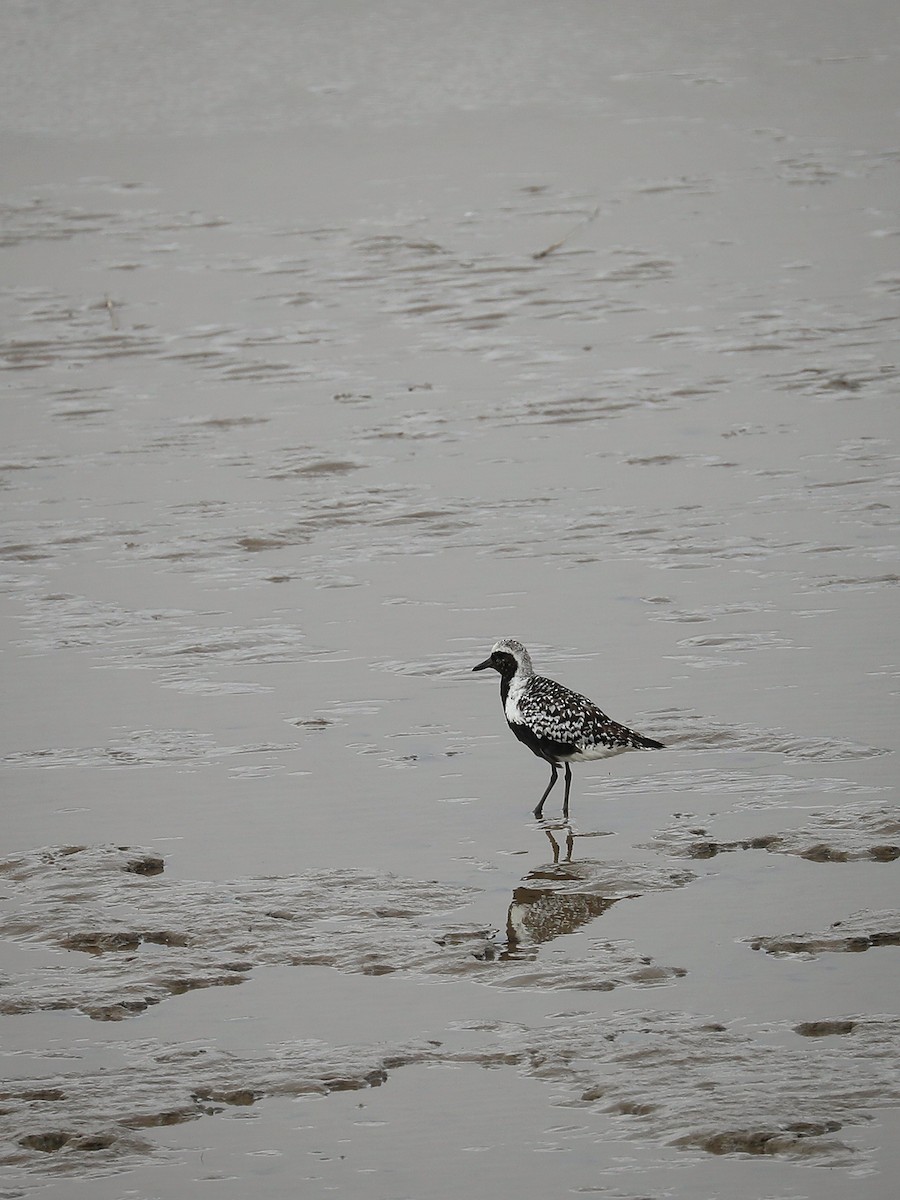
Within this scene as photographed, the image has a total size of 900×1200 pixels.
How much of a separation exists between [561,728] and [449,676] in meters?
1.77

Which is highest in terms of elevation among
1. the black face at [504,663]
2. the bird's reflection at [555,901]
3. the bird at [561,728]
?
the black face at [504,663]

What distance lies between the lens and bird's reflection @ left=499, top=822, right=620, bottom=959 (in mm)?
6852

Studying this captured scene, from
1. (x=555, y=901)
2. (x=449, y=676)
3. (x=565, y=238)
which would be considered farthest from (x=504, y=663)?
(x=565, y=238)

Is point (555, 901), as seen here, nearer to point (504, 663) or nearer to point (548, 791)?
point (548, 791)

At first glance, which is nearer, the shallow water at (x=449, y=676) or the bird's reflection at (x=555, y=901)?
the shallow water at (x=449, y=676)

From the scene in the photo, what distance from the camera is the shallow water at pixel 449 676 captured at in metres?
5.76

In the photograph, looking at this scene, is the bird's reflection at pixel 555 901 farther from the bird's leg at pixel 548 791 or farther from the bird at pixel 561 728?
the bird at pixel 561 728

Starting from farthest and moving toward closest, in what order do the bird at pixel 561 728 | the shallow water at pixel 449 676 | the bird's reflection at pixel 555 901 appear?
1. the bird at pixel 561 728
2. the bird's reflection at pixel 555 901
3. the shallow water at pixel 449 676

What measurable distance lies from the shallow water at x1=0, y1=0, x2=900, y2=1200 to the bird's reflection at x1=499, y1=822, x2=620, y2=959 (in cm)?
2

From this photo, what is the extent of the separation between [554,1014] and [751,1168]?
1.06m

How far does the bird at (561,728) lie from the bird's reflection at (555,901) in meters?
0.46

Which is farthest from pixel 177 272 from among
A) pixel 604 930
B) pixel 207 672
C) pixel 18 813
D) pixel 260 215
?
pixel 604 930

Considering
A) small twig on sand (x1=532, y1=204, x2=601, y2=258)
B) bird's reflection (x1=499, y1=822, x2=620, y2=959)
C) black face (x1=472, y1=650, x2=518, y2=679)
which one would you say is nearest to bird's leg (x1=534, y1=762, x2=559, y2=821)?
bird's reflection (x1=499, y1=822, x2=620, y2=959)

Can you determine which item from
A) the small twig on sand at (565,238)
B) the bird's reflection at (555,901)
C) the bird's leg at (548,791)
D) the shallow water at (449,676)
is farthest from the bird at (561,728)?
the small twig on sand at (565,238)
